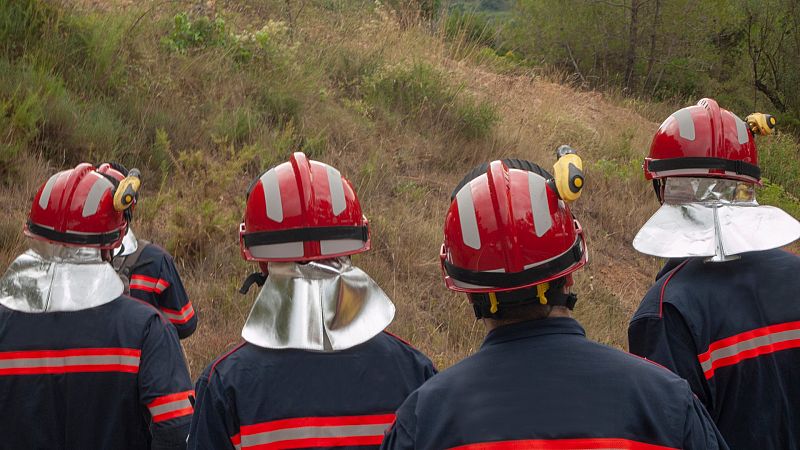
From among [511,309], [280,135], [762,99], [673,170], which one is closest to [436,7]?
[762,99]

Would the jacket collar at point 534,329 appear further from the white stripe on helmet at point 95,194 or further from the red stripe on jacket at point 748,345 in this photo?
the white stripe on helmet at point 95,194

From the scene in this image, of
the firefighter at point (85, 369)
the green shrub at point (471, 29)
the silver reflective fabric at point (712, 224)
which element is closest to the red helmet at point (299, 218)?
the firefighter at point (85, 369)

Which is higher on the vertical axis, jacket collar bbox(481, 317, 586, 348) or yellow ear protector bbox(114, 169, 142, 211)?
jacket collar bbox(481, 317, 586, 348)

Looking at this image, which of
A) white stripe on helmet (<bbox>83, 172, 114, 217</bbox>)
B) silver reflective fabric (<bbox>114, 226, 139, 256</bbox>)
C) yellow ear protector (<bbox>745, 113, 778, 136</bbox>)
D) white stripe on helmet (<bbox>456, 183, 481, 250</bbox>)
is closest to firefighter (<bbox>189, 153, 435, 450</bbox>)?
white stripe on helmet (<bbox>456, 183, 481, 250</bbox>)

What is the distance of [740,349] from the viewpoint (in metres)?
3.01

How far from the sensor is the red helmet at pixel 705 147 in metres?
3.39

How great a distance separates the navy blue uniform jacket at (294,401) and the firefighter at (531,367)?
47 centimetres

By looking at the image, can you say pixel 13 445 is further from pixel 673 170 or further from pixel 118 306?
pixel 673 170

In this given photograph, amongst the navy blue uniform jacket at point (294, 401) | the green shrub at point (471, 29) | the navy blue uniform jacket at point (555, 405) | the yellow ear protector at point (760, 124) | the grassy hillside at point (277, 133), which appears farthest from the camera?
the green shrub at point (471, 29)

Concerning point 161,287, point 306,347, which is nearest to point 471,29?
point 161,287

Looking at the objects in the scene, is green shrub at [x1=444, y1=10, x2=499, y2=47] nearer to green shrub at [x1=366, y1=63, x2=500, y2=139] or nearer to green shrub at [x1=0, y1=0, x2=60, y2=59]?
green shrub at [x1=366, y1=63, x2=500, y2=139]

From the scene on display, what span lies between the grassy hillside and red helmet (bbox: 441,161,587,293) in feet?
13.8

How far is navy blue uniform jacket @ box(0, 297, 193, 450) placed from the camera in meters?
3.35

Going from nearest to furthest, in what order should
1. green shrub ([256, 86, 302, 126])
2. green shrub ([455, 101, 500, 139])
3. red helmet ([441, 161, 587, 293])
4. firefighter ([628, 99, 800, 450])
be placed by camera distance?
red helmet ([441, 161, 587, 293]), firefighter ([628, 99, 800, 450]), green shrub ([256, 86, 302, 126]), green shrub ([455, 101, 500, 139])
